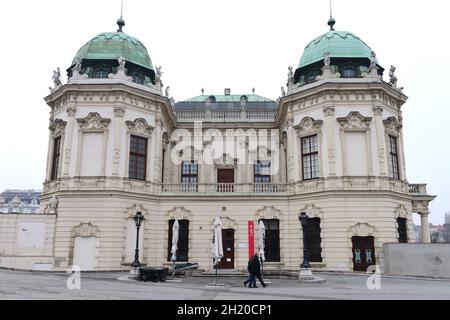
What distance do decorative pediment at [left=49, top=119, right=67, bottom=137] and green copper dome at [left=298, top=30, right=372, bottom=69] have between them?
62.6 ft

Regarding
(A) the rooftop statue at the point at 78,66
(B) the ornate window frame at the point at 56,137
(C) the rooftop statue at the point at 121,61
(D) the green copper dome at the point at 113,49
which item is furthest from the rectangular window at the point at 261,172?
(A) the rooftop statue at the point at 78,66

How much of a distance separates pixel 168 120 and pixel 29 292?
21648mm

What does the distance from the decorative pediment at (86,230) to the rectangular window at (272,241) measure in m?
12.2

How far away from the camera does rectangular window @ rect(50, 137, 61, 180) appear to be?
29.7 meters

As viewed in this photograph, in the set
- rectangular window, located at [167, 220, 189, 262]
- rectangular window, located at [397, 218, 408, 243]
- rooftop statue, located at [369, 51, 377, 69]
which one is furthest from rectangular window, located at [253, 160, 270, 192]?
rooftop statue, located at [369, 51, 377, 69]

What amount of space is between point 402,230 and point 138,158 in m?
20.1

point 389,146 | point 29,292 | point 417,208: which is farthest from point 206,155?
point 29,292

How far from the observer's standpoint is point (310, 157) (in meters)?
29.4

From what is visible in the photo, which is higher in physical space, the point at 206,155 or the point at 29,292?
the point at 206,155

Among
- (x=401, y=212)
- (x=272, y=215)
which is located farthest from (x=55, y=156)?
(x=401, y=212)

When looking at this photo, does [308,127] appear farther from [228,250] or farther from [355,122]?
[228,250]

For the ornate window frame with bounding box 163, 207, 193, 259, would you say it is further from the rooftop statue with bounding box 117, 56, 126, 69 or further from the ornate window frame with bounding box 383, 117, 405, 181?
the ornate window frame with bounding box 383, 117, 405, 181

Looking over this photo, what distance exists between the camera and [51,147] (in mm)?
30359
